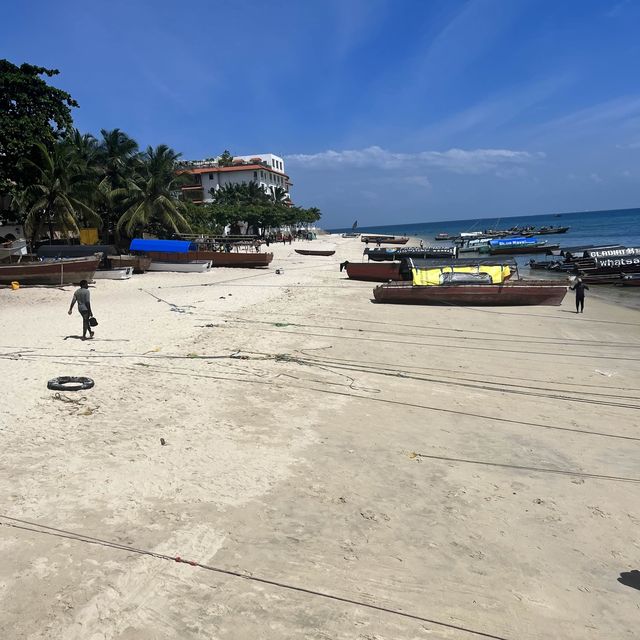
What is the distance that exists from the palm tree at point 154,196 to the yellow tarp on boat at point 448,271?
2306 cm

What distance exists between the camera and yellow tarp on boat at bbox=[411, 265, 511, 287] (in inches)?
864

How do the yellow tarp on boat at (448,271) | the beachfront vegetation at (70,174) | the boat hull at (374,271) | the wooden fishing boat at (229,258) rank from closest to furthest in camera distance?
1. the yellow tarp on boat at (448,271)
2. the beachfront vegetation at (70,174)
3. the boat hull at (374,271)
4. the wooden fishing boat at (229,258)

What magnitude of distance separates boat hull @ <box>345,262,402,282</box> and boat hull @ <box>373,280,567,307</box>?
7759mm

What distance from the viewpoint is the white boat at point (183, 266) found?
108ft

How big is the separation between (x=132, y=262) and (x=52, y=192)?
6742mm

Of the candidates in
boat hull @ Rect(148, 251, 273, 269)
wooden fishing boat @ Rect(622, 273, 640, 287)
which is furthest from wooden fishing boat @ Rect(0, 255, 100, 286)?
wooden fishing boat @ Rect(622, 273, 640, 287)

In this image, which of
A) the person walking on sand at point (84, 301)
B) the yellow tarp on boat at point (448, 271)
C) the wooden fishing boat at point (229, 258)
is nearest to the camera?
the person walking on sand at point (84, 301)

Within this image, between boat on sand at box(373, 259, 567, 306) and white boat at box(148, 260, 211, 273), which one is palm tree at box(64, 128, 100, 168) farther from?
boat on sand at box(373, 259, 567, 306)

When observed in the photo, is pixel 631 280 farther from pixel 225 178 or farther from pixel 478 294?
pixel 225 178

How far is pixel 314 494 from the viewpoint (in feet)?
19.1

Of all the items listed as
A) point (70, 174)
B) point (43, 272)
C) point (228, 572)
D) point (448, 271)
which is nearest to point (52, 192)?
point (70, 174)

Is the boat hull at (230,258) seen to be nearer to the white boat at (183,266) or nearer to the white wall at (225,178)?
the white boat at (183,266)

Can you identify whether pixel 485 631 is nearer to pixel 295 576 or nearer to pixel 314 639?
pixel 314 639

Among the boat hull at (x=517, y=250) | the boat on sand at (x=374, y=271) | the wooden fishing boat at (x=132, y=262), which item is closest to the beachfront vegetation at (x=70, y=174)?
the wooden fishing boat at (x=132, y=262)
